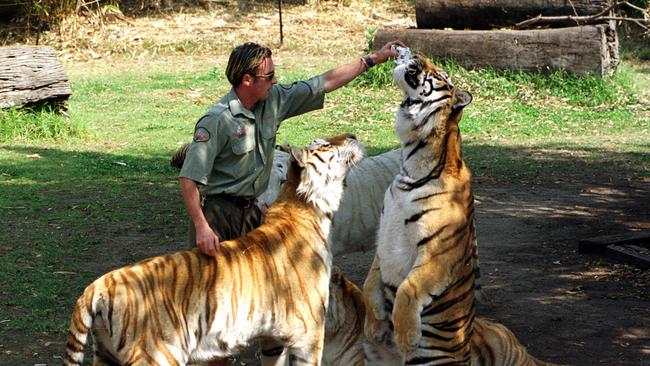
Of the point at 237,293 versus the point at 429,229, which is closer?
the point at 237,293

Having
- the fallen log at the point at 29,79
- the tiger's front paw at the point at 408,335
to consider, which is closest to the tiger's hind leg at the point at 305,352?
the tiger's front paw at the point at 408,335

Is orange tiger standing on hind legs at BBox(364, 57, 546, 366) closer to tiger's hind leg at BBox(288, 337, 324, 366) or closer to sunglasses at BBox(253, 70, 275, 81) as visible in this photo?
tiger's hind leg at BBox(288, 337, 324, 366)

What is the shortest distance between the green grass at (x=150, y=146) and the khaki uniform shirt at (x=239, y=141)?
1682 mm

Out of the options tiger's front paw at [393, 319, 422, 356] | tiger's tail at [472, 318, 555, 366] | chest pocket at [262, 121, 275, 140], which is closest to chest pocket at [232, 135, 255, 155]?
chest pocket at [262, 121, 275, 140]

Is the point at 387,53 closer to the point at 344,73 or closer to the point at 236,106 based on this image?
the point at 344,73

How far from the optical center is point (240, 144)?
4.68 metres

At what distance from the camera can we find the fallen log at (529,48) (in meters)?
12.9

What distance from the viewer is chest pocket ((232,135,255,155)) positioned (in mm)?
4664

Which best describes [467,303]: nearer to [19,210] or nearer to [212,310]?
[212,310]

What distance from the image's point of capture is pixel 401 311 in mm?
4254

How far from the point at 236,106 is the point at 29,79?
296 inches

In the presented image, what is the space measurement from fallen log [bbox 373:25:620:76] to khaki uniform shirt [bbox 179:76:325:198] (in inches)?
342

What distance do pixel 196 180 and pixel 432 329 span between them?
1.25m

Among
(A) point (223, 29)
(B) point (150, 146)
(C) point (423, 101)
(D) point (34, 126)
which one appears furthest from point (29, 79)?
(C) point (423, 101)
